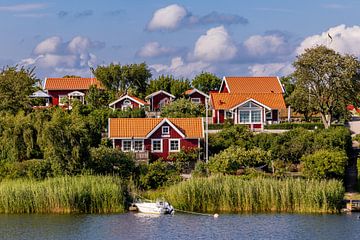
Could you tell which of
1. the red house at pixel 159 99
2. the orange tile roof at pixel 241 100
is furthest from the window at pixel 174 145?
the red house at pixel 159 99

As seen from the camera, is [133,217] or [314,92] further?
[314,92]

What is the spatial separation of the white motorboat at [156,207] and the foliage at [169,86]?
3672 cm

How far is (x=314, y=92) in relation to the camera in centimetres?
6625

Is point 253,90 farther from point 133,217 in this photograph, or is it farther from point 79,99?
point 133,217

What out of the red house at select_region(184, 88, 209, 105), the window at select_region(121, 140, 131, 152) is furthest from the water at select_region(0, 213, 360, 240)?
the red house at select_region(184, 88, 209, 105)

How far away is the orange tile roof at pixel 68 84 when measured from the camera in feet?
271

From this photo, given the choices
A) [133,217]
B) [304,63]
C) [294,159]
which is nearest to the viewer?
[133,217]

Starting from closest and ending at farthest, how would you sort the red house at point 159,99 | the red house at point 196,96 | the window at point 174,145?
the window at point 174,145 < the red house at point 159,99 < the red house at point 196,96

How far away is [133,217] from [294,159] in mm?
15626

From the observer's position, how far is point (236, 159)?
52188mm

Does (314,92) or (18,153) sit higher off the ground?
(314,92)

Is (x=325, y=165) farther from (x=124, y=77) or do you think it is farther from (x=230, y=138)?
(x=124, y=77)

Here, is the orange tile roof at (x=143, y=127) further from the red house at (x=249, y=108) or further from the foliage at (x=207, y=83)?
the foliage at (x=207, y=83)

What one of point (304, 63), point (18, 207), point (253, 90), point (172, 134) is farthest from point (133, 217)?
point (253, 90)
